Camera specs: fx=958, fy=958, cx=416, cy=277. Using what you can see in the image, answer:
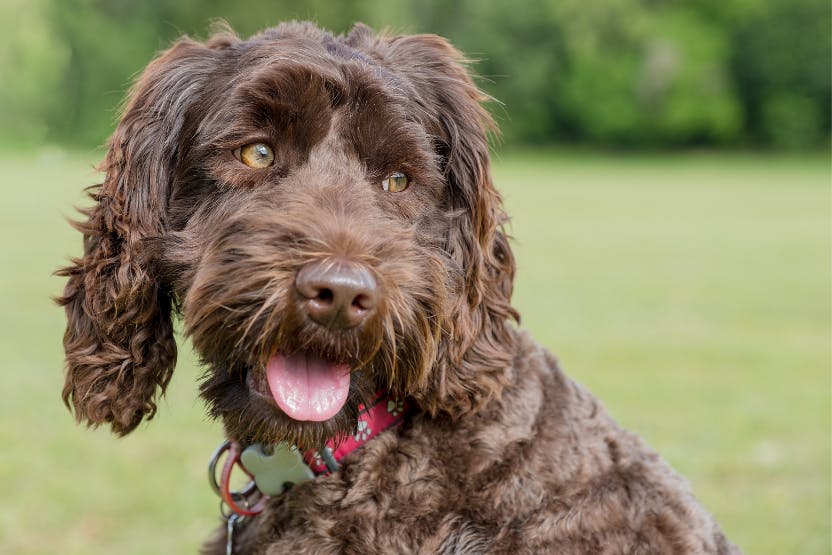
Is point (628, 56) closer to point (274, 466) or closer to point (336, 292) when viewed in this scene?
point (274, 466)

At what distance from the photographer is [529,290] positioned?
1345cm

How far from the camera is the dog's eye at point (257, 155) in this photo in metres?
2.77

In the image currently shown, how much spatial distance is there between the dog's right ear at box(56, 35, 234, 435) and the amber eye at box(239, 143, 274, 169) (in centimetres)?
21

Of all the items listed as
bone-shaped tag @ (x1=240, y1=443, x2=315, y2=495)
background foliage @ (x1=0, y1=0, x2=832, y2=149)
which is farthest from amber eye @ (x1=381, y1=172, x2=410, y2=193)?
background foliage @ (x1=0, y1=0, x2=832, y2=149)

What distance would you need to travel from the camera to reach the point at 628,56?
54469 millimetres

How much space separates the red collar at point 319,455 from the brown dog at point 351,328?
18 millimetres

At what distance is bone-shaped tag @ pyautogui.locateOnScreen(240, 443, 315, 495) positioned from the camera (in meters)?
2.72

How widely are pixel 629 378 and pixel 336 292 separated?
674 centimetres

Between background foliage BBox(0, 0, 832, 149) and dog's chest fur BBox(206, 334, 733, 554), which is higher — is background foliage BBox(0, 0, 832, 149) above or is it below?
below

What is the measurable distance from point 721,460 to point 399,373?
176 inches

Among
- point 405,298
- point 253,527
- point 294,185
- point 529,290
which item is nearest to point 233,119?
point 294,185

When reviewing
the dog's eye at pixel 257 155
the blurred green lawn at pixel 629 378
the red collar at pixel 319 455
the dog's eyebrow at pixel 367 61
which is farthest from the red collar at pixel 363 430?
the dog's eyebrow at pixel 367 61

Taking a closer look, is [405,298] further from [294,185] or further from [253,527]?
[253,527]

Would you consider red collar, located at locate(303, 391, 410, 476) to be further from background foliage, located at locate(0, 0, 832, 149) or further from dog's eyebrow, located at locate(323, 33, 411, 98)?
background foliage, located at locate(0, 0, 832, 149)
